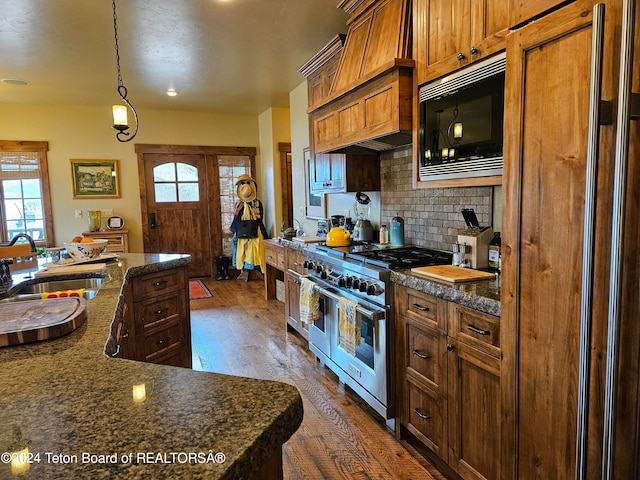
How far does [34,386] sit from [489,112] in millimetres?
1842

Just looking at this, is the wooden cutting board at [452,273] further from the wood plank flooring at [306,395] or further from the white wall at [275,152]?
the white wall at [275,152]

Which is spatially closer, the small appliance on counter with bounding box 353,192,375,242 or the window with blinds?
the small appliance on counter with bounding box 353,192,375,242

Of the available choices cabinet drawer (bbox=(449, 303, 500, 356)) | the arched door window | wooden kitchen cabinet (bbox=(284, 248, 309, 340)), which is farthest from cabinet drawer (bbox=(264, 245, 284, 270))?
Answer: cabinet drawer (bbox=(449, 303, 500, 356))

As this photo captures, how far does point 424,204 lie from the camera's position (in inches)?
115

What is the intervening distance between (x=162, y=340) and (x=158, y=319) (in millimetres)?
146

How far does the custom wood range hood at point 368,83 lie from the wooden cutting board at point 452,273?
0.84m

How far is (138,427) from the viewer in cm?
70

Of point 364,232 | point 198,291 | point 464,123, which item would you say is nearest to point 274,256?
point 198,291

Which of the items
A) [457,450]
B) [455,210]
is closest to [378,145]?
[455,210]

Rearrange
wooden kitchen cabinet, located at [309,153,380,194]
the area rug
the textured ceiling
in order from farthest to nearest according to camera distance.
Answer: the area rug
wooden kitchen cabinet, located at [309,153,380,194]
the textured ceiling

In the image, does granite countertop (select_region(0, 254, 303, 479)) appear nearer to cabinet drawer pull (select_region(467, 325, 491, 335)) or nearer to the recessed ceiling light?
cabinet drawer pull (select_region(467, 325, 491, 335))

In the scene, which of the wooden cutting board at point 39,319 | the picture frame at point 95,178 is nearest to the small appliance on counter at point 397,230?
the wooden cutting board at point 39,319

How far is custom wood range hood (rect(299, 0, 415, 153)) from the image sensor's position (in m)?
2.38

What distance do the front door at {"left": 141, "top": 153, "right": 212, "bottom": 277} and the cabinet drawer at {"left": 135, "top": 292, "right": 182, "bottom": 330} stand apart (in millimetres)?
4224
